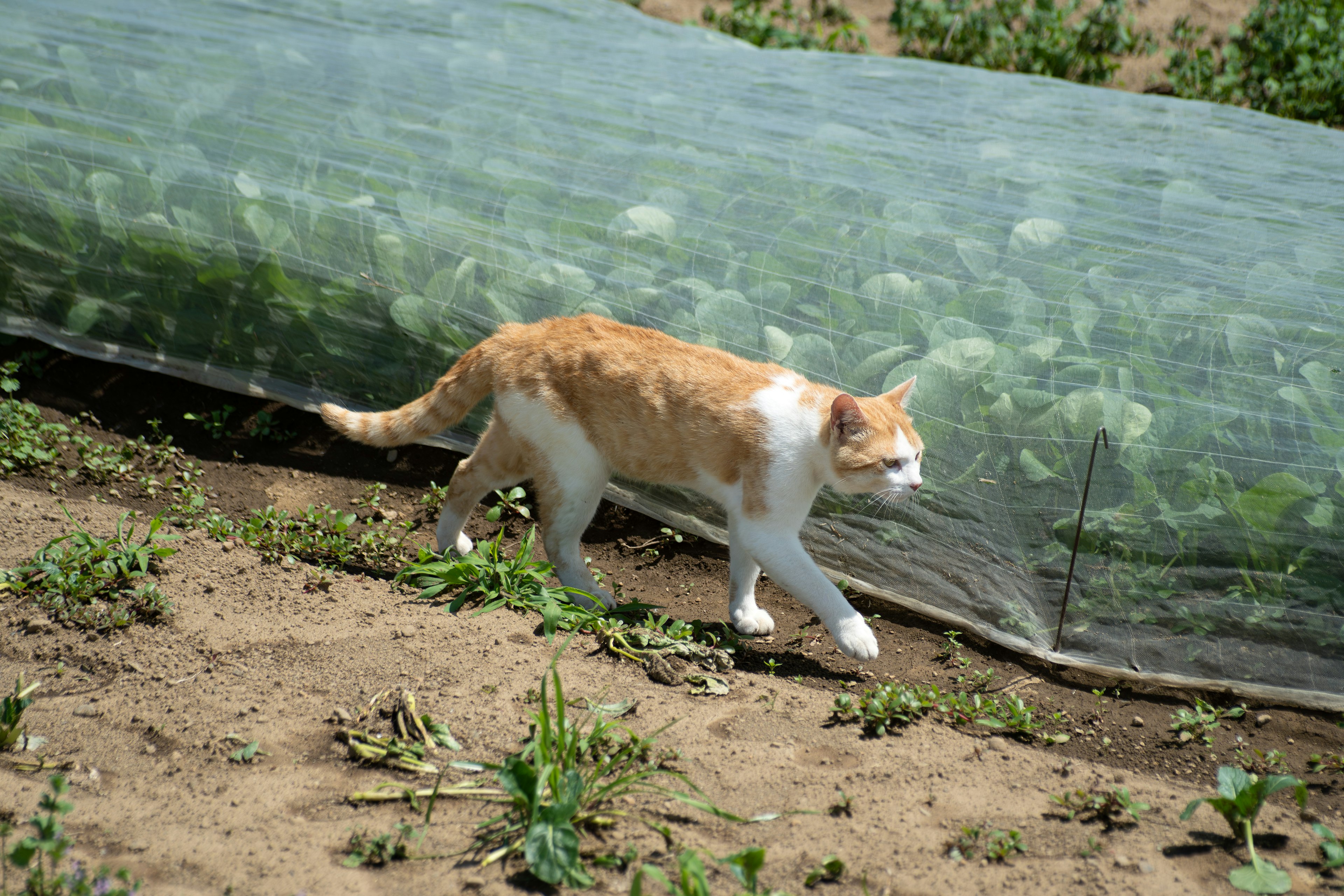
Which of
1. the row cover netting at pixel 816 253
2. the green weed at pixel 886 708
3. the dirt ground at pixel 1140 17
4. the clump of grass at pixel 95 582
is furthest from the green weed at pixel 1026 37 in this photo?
the clump of grass at pixel 95 582

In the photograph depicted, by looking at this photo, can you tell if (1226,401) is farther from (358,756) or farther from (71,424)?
(71,424)

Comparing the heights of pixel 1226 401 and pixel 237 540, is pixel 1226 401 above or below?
above

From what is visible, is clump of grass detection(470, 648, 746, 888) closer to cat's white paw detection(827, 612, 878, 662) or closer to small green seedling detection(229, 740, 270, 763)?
small green seedling detection(229, 740, 270, 763)

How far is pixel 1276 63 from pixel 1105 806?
6500mm

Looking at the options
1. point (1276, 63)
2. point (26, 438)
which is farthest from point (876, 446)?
point (1276, 63)

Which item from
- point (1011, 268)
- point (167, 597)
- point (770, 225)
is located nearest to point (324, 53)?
point (770, 225)

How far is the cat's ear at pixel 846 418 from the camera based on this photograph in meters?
3.09

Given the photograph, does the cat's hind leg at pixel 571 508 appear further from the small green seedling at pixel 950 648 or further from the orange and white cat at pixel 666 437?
the small green seedling at pixel 950 648

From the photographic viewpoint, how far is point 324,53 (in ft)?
16.1

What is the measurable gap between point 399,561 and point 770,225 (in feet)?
7.27

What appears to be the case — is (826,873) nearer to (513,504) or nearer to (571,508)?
(571,508)

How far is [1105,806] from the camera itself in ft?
8.37

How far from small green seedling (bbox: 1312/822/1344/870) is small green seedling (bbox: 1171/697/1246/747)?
632mm

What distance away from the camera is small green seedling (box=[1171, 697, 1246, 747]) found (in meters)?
3.04
